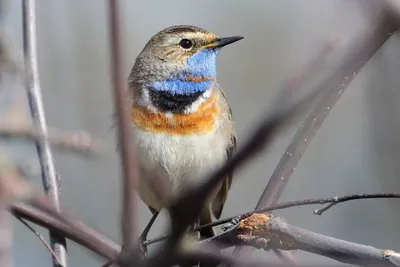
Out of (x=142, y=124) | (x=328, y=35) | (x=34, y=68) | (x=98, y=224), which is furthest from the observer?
(x=98, y=224)

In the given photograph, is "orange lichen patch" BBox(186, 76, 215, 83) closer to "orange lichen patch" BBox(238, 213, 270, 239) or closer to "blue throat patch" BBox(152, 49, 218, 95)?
"blue throat patch" BBox(152, 49, 218, 95)

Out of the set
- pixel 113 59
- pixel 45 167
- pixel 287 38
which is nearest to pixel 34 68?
pixel 45 167

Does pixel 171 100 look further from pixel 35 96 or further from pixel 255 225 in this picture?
pixel 255 225

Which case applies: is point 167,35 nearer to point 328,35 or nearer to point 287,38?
point 328,35

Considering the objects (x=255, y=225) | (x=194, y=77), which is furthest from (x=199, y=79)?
(x=255, y=225)

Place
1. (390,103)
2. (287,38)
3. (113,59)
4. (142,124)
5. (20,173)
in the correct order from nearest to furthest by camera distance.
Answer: (113,59) < (20,173) < (390,103) < (142,124) < (287,38)

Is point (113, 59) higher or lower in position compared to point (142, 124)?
higher

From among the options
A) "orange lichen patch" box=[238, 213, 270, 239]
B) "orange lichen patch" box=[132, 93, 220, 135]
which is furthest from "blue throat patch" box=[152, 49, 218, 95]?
"orange lichen patch" box=[238, 213, 270, 239]
